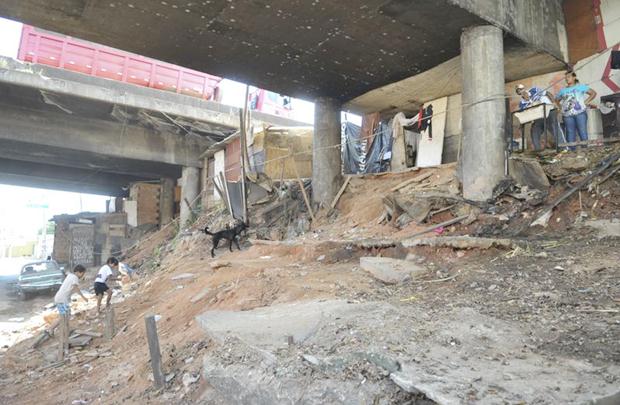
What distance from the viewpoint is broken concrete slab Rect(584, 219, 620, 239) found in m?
4.97

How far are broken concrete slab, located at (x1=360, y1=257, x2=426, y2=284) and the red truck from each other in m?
9.72

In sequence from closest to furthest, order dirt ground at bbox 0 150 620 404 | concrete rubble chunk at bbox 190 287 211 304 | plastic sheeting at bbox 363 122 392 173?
1. dirt ground at bbox 0 150 620 404
2. concrete rubble chunk at bbox 190 287 211 304
3. plastic sheeting at bbox 363 122 392 173

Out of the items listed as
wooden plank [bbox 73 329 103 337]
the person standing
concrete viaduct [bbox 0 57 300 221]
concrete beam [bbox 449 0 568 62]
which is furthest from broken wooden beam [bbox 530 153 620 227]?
concrete viaduct [bbox 0 57 300 221]

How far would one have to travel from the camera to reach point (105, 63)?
13.2 metres

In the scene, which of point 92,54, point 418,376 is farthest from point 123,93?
point 418,376

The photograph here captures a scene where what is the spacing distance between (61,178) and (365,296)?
2158 cm

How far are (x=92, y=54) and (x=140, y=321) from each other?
31.1 feet

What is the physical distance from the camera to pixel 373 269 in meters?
5.50

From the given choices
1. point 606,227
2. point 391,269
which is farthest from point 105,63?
point 606,227

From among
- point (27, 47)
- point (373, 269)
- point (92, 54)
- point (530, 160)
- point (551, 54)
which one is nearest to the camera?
point (373, 269)

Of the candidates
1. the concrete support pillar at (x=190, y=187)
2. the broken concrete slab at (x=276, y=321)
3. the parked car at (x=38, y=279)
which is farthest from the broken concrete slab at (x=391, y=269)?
the parked car at (x=38, y=279)

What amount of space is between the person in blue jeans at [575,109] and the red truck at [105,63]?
32.4 feet

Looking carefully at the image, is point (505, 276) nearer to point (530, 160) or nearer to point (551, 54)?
A: point (530, 160)

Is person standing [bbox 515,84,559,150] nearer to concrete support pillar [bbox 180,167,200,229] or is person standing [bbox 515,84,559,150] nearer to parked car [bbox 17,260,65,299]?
concrete support pillar [bbox 180,167,200,229]
